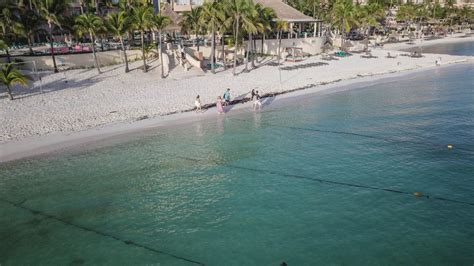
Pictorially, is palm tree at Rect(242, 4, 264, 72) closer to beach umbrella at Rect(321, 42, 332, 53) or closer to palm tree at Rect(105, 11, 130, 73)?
palm tree at Rect(105, 11, 130, 73)

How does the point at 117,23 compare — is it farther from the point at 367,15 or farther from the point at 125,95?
the point at 367,15

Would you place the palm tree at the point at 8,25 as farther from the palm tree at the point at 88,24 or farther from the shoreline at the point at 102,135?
the shoreline at the point at 102,135

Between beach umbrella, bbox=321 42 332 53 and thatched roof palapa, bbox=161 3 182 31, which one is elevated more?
thatched roof palapa, bbox=161 3 182 31

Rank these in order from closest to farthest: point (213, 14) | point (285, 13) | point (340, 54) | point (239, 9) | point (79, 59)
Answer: point (213, 14) < point (239, 9) < point (79, 59) < point (285, 13) < point (340, 54)

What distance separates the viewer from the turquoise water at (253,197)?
500 inches

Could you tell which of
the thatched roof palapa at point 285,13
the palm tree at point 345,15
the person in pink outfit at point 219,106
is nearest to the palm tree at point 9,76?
the person in pink outfit at point 219,106

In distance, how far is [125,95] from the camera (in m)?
32.6

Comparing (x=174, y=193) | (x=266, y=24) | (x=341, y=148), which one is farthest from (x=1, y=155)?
(x=266, y=24)

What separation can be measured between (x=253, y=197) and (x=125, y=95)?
2038 cm

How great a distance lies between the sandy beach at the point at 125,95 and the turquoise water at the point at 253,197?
8.85ft

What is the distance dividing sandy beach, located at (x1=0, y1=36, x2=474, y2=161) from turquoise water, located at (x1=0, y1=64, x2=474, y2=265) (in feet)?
8.85

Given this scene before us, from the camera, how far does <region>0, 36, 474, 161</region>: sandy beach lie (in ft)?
78.9

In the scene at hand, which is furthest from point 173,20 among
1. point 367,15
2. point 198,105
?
point 367,15

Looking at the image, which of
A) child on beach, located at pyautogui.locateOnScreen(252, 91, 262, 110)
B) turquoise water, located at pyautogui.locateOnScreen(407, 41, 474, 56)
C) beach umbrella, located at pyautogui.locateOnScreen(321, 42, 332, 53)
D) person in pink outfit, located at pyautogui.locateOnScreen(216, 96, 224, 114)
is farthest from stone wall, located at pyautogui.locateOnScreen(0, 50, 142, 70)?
turquoise water, located at pyautogui.locateOnScreen(407, 41, 474, 56)
